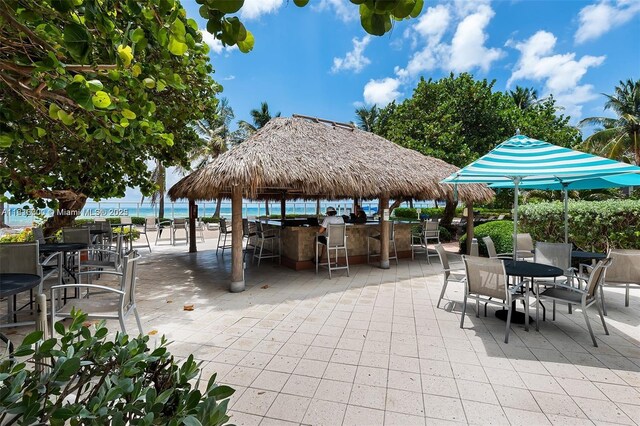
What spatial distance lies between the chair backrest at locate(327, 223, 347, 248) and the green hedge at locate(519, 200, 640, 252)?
17.9 feet

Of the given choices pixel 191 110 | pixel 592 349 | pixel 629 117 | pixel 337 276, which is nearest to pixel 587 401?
pixel 592 349

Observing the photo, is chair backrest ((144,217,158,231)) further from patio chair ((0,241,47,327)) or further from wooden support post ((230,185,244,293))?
patio chair ((0,241,47,327))

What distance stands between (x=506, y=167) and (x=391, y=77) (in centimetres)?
1375

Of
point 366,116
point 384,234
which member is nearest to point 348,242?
point 384,234

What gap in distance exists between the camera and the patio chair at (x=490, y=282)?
133 inches

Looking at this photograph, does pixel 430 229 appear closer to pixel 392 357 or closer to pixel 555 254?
pixel 555 254

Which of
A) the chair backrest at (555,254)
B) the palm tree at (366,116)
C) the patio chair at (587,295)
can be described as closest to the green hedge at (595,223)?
the chair backrest at (555,254)

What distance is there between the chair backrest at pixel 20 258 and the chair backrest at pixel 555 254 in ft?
23.9

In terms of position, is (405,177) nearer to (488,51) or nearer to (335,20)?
(335,20)

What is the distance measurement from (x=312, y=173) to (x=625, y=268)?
16.9 ft

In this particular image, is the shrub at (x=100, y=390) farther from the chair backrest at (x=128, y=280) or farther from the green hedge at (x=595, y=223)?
the green hedge at (x=595, y=223)

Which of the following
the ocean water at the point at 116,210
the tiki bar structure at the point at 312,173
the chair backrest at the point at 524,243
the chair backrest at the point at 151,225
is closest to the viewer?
the tiki bar structure at the point at 312,173

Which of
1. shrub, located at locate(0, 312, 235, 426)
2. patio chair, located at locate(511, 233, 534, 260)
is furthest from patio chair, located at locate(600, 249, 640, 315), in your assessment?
shrub, located at locate(0, 312, 235, 426)

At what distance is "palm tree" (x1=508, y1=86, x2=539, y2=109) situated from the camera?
24.1 m
